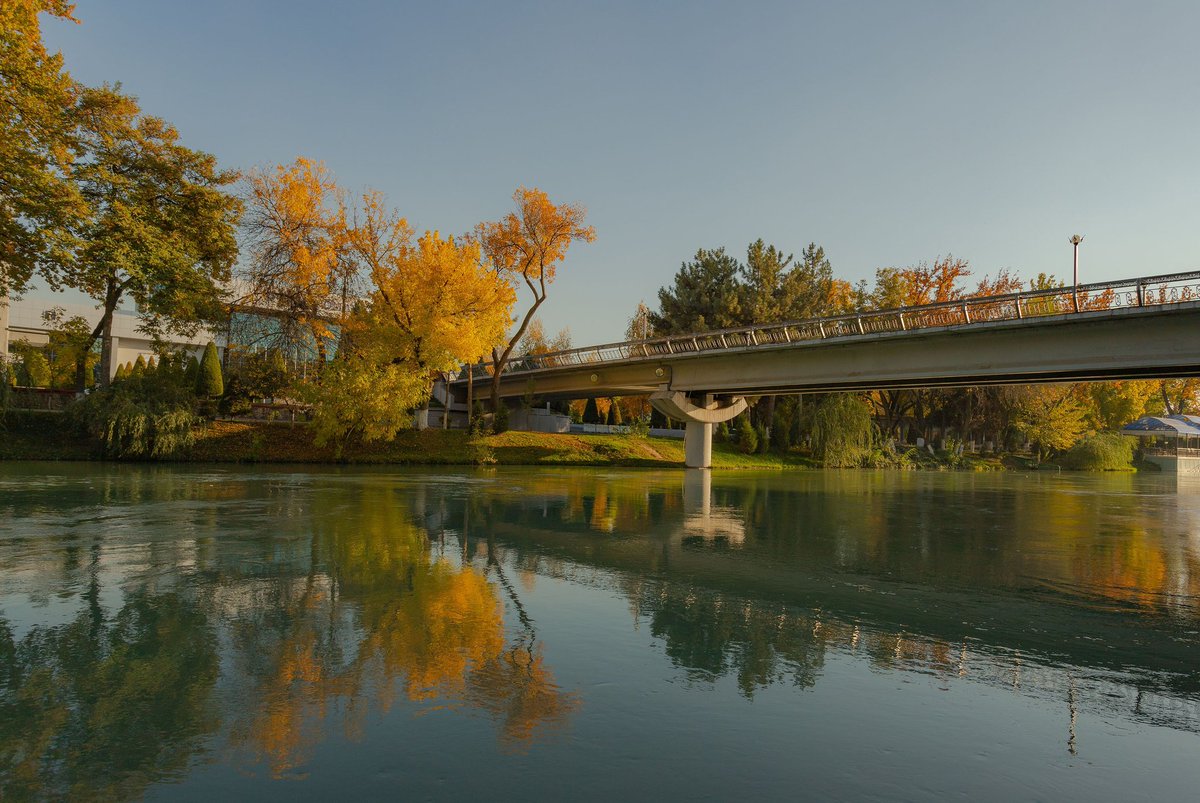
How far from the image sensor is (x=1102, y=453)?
6322cm

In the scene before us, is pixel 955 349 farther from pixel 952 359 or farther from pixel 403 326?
pixel 403 326

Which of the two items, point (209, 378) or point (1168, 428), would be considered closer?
point (209, 378)

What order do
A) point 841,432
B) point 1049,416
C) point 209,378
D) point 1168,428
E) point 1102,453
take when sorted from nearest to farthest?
point 209,378 < point 841,432 < point 1049,416 < point 1102,453 < point 1168,428

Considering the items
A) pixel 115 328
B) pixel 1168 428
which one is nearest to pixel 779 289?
pixel 1168 428

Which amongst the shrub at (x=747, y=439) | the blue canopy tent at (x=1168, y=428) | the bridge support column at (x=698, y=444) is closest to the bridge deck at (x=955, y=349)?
the bridge support column at (x=698, y=444)

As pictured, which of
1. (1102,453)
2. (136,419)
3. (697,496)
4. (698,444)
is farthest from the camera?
(1102,453)

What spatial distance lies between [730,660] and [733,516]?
11.4m

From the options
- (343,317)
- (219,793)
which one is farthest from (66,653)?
(343,317)

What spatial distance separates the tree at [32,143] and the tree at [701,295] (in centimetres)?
3804

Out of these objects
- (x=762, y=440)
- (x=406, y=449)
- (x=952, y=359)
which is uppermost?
(x=952, y=359)

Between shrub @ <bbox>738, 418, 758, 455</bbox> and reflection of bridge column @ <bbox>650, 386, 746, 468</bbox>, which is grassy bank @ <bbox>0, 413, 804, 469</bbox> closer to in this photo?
shrub @ <bbox>738, 418, 758, 455</bbox>

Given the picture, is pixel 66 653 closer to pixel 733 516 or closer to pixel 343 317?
pixel 733 516

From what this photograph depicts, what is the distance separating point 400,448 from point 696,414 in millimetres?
16314

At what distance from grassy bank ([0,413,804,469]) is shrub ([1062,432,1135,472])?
1214 inches
